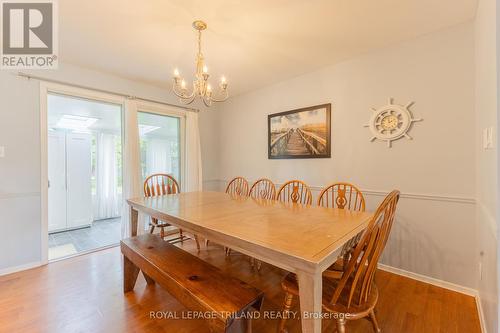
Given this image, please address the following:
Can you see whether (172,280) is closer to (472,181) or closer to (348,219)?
(348,219)

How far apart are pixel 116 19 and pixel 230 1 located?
983mm

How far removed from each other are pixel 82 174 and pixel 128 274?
9.50 feet

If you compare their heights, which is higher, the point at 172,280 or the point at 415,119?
the point at 415,119

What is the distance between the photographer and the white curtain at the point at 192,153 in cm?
363

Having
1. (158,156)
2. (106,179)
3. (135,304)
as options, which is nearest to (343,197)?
(135,304)

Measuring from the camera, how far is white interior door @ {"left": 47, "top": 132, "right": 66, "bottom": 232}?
137 inches

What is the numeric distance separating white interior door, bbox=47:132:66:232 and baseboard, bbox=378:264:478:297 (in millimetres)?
4698

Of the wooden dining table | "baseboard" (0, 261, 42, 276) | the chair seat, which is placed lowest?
"baseboard" (0, 261, 42, 276)

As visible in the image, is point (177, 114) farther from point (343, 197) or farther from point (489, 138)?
point (489, 138)

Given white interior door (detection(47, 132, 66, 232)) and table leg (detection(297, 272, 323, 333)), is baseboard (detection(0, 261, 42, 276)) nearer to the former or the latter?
white interior door (detection(47, 132, 66, 232))

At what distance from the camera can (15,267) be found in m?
2.22

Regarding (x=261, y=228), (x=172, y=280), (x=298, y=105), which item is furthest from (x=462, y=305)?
(x=298, y=105)

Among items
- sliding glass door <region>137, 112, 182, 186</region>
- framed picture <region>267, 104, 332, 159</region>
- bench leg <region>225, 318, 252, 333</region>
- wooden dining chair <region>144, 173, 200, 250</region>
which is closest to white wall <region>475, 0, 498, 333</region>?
bench leg <region>225, 318, 252, 333</region>

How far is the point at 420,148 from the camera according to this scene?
6.66ft
